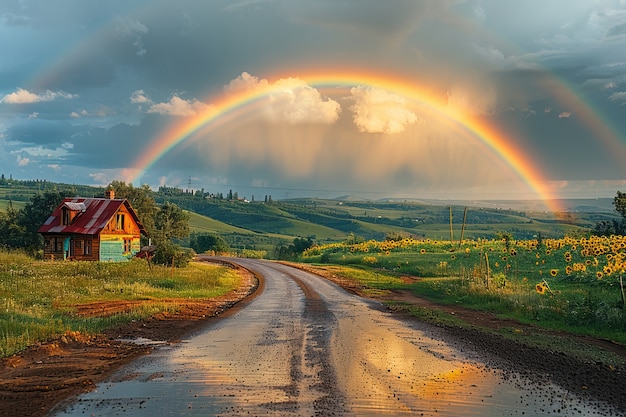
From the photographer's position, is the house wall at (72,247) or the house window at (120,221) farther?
the house window at (120,221)

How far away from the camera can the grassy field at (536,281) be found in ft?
63.5

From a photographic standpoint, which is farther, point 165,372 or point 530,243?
point 530,243

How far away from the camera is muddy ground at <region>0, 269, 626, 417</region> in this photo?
10195 millimetres

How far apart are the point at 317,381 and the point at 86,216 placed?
49976 millimetres

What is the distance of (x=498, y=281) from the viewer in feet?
95.1

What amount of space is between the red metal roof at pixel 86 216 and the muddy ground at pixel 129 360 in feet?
116

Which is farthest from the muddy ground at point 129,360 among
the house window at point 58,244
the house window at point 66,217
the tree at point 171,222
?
the tree at point 171,222

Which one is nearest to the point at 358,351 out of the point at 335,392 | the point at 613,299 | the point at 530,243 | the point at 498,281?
the point at 335,392

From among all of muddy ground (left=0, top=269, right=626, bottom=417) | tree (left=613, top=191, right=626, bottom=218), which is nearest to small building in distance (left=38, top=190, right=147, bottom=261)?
muddy ground (left=0, top=269, right=626, bottom=417)

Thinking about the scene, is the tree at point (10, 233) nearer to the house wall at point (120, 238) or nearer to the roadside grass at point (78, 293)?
the house wall at point (120, 238)

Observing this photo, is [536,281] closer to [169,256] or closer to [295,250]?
[169,256]

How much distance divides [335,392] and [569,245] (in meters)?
36.5

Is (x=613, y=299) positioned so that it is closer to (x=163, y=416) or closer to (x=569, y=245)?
(x=163, y=416)

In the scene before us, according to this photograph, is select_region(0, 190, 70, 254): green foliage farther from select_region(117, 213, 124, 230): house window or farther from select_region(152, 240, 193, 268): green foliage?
select_region(152, 240, 193, 268): green foliage
